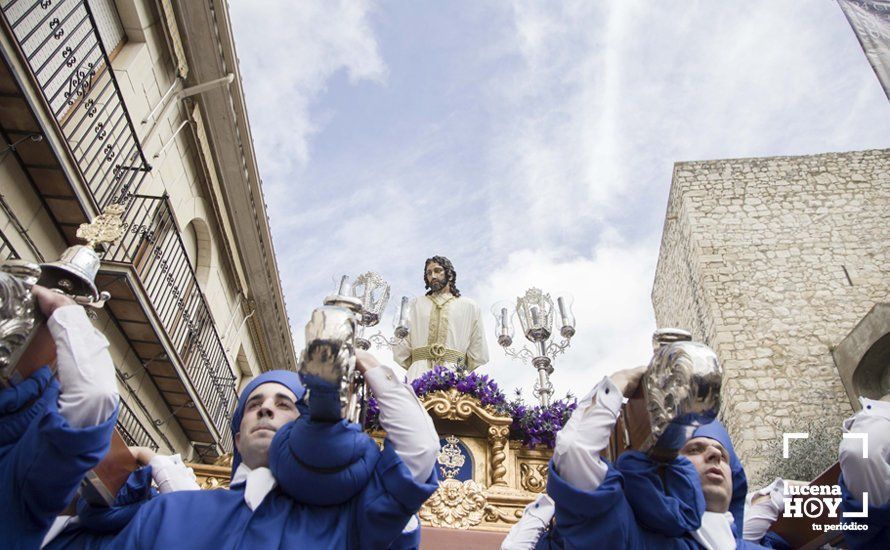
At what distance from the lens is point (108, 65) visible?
22.9 feet

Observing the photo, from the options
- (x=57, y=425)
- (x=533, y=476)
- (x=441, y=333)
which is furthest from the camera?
(x=441, y=333)

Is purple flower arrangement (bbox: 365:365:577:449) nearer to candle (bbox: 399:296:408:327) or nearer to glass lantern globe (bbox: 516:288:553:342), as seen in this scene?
candle (bbox: 399:296:408:327)

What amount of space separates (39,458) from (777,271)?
613 inches

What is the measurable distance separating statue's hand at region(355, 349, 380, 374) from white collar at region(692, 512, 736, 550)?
1074mm

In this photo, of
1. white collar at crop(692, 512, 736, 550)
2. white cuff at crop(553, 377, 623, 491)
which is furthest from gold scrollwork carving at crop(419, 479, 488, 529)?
white cuff at crop(553, 377, 623, 491)

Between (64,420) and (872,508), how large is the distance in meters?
2.34

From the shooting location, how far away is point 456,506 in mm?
3672

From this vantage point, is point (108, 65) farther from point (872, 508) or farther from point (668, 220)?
point (668, 220)

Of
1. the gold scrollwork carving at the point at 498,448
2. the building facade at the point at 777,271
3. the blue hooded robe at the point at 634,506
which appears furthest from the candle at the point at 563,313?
the building facade at the point at 777,271

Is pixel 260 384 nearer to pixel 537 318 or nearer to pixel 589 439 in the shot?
pixel 589 439

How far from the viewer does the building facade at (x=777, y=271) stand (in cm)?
1273

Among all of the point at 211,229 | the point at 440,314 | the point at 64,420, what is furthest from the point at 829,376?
the point at 64,420

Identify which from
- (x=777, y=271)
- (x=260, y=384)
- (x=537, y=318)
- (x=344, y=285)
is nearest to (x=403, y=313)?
(x=344, y=285)

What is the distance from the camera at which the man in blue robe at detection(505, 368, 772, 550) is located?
67.7 inches
